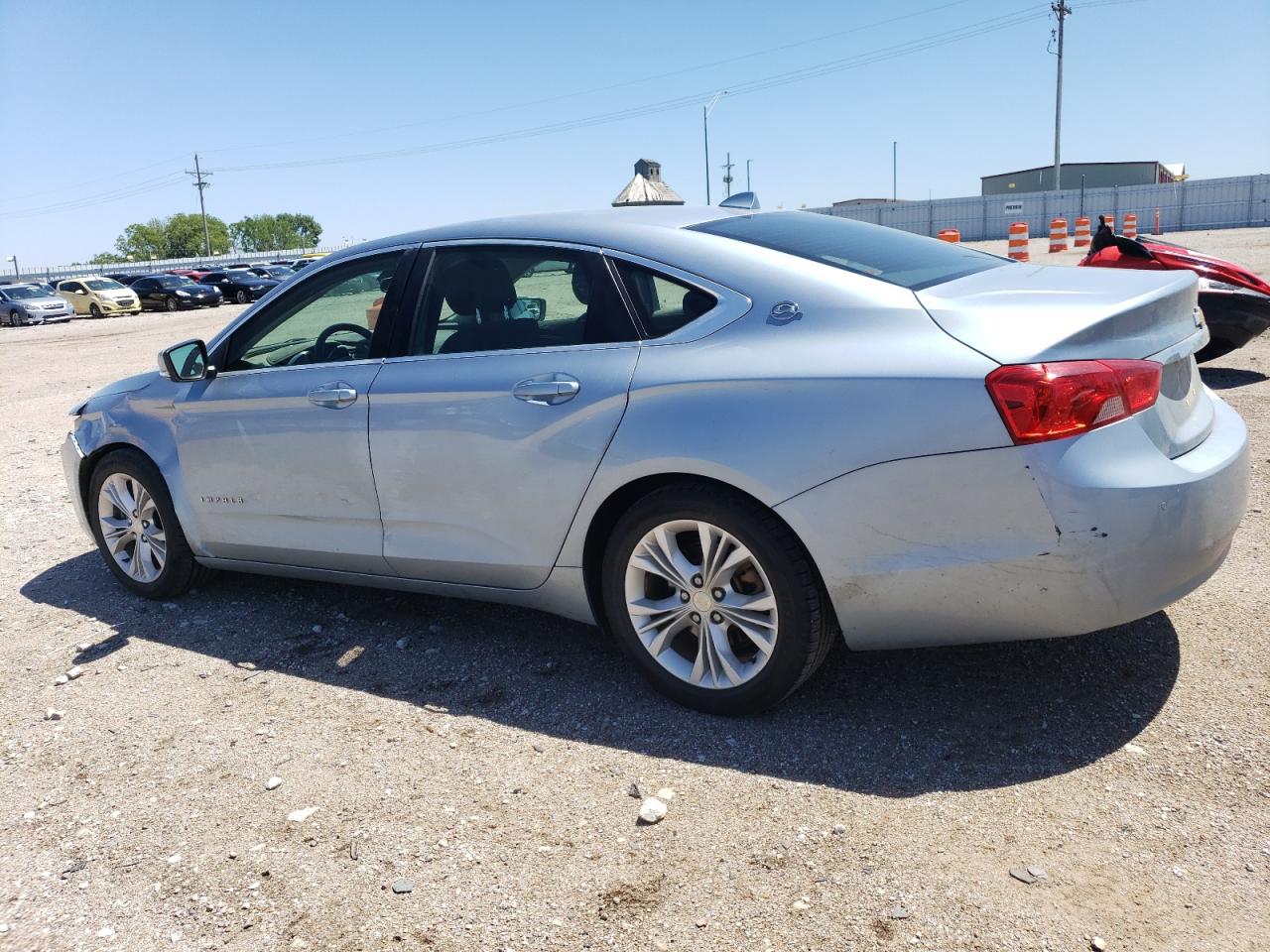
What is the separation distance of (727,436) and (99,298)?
1586 inches

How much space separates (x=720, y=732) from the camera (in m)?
3.37

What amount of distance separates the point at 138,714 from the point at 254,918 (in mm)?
1536

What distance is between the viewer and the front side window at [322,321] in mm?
4238

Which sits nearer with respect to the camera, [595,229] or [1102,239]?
[595,229]

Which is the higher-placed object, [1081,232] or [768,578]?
[1081,232]

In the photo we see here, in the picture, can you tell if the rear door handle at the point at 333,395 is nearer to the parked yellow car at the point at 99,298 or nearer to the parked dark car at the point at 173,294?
the parked yellow car at the point at 99,298

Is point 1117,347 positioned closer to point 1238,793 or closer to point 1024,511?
point 1024,511

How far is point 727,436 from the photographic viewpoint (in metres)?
3.16

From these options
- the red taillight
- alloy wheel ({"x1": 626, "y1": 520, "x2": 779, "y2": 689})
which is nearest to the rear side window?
alloy wheel ({"x1": 626, "y1": 520, "x2": 779, "y2": 689})

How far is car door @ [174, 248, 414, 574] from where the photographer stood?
412 cm

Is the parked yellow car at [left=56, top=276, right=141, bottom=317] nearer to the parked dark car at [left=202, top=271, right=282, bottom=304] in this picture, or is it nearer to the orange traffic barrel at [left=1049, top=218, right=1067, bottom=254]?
the parked dark car at [left=202, top=271, right=282, bottom=304]

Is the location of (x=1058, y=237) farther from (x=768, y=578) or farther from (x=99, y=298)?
(x=99, y=298)

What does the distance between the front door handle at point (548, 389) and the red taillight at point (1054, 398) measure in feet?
4.50

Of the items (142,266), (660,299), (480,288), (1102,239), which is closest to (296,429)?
(480,288)
